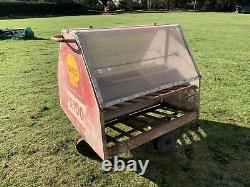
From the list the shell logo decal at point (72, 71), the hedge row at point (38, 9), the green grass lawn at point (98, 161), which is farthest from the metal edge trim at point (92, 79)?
the hedge row at point (38, 9)

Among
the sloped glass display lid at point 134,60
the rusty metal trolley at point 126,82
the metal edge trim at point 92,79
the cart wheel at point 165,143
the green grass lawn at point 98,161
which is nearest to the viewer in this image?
the metal edge trim at point 92,79

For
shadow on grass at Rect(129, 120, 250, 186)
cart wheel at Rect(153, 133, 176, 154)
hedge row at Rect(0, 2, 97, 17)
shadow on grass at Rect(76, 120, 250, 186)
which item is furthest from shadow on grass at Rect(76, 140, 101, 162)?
hedge row at Rect(0, 2, 97, 17)

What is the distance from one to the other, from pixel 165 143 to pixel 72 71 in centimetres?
155

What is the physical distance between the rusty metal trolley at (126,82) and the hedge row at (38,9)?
4034 cm

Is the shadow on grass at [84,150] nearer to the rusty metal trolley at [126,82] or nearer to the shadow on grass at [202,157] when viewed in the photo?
the shadow on grass at [202,157]

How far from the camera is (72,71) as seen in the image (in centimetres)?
381

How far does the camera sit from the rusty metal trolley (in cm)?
346

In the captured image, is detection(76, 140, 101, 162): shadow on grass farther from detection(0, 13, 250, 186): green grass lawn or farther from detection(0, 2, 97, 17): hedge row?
detection(0, 2, 97, 17): hedge row

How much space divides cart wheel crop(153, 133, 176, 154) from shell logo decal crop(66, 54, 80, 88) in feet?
4.30

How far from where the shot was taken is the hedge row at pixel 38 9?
Result: 4153cm

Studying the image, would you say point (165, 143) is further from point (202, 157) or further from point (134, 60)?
point (134, 60)

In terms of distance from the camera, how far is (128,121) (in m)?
4.32

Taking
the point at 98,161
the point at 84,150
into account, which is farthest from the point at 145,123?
the point at 84,150

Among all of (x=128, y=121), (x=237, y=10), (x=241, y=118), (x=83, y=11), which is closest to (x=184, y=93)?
(x=128, y=121)
